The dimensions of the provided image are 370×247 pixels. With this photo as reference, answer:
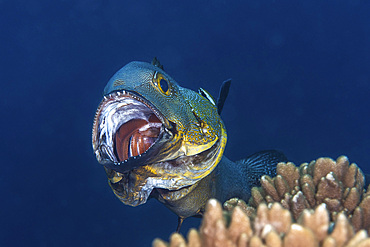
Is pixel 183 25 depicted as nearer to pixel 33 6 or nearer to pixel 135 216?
pixel 33 6

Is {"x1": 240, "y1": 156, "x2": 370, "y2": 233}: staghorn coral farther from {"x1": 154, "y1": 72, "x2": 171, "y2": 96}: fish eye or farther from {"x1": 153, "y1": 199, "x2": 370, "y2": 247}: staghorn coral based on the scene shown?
{"x1": 154, "y1": 72, "x2": 171, "y2": 96}: fish eye

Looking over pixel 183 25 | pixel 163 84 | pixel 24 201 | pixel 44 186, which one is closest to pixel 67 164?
pixel 44 186

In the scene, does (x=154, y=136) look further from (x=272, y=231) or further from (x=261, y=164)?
(x=261, y=164)

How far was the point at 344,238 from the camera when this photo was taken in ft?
3.96

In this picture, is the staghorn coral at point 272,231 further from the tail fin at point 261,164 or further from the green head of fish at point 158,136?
the tail fin at point 261,164

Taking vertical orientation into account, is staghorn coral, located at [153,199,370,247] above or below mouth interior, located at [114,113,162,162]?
below

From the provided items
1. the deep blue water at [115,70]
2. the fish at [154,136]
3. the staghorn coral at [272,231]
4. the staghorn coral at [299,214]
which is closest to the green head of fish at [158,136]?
the fish at [154,136]

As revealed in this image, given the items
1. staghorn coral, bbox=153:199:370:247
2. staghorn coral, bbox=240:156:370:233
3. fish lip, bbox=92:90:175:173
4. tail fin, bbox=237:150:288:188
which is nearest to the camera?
staghorn coral, bbox=153:199:370:247

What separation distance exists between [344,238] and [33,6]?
3885cm

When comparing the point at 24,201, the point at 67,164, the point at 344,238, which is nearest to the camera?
the point at 344,238

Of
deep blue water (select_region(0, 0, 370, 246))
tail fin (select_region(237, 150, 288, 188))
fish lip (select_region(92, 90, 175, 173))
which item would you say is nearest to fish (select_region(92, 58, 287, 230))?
fish lip (select_region(92, 90, 175, 173))

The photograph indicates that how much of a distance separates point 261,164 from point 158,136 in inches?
112

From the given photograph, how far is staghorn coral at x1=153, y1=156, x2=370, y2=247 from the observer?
1.18 m

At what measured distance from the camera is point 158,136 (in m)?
2.22
